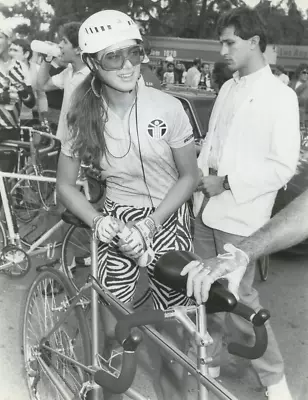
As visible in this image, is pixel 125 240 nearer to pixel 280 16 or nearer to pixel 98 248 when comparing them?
pixel 98 248

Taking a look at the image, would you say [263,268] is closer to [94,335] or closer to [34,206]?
[34,206]

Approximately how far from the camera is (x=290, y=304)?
12.5 ft

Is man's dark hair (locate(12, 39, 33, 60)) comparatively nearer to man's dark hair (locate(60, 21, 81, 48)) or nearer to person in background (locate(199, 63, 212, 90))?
man's dark hair (locate(60, 21, 81, 48))

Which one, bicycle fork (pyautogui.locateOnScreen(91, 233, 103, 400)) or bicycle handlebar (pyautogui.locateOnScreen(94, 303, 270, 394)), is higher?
bicycle handlebar (pyautogui.locateOnScreen(94, 303, 270, 394))

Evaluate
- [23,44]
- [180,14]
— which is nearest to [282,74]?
[180,14]

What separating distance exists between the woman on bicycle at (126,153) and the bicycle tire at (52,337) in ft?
0.74

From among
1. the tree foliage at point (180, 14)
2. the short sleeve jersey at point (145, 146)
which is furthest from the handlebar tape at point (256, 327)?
the tree foliage at point (180, 14)

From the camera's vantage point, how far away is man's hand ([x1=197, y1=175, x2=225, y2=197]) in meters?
2.54

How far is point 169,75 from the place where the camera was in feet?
18.3

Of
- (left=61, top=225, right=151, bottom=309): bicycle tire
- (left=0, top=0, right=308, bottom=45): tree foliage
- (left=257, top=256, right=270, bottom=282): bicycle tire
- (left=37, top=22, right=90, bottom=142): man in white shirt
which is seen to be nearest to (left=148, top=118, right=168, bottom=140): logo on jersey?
(left=0, top=0, right=308, bottom=45): tree foliage

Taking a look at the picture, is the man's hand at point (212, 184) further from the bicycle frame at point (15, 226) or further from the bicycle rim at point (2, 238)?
the bicycle rim at point (2, 238)

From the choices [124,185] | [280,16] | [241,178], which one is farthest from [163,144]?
[280,16]

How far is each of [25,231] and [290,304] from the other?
77.1 inches

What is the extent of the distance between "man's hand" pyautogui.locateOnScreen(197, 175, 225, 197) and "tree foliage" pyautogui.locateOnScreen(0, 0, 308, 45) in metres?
0.99
